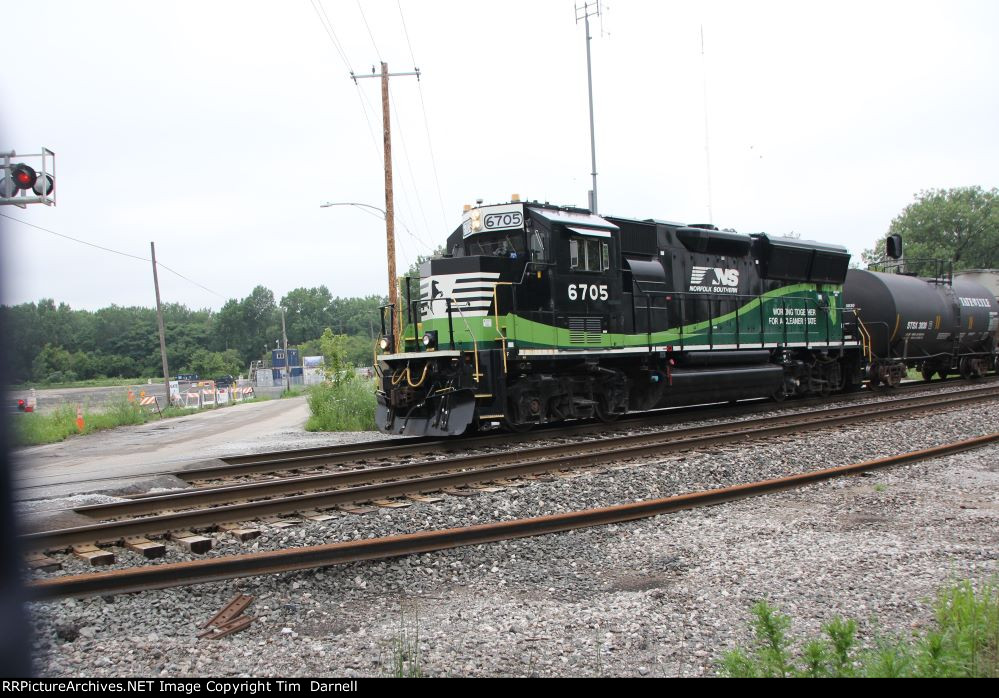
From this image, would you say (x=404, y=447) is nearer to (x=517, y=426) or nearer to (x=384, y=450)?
(x=384, y=450)

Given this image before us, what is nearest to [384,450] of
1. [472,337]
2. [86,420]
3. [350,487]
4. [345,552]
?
[472,337]

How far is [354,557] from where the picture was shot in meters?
4.93

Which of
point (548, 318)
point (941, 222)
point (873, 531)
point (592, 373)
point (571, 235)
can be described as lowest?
point (873, 531)

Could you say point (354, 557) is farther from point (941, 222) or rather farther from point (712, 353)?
point (941, 222)

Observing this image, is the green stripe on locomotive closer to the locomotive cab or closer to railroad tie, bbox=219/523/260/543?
the locomotive cab

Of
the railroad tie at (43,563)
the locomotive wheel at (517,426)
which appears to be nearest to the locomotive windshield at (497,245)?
the locomotive wheel at (517,426)

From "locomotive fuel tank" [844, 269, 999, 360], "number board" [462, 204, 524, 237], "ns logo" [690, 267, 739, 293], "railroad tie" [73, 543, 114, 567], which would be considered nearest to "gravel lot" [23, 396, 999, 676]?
"railroad tie" [73, 543, 114, 567]

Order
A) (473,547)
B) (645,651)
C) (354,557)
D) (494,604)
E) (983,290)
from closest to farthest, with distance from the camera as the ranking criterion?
(645,651) < (494,604) < (354,557) < (473,547) < (983,290)

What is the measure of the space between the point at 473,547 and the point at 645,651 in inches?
78.9

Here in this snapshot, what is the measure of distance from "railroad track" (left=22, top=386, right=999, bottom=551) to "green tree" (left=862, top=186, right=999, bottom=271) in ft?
229

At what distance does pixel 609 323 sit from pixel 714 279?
381cm

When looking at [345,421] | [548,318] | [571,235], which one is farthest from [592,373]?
[345,421]

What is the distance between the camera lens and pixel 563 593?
15.5 feet

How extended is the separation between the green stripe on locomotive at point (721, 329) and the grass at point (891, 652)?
7683mm
